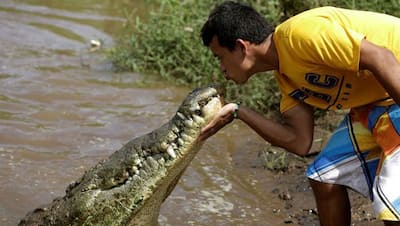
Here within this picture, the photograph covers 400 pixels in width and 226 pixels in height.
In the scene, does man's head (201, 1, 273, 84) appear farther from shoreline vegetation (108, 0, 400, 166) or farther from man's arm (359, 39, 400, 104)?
shoreline vegetation (108, 0, 400, 166)

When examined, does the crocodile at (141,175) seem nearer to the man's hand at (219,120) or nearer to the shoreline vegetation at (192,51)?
the man's hand at (219,120)

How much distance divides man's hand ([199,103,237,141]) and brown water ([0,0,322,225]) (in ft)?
4.33

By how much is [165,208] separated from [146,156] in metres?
1.35

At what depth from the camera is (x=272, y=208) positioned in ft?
15.6

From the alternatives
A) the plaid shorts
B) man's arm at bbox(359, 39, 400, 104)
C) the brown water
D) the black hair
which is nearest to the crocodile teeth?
the black hair

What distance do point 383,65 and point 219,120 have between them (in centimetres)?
73

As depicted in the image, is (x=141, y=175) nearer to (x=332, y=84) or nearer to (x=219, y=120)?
(x=219, y=120)

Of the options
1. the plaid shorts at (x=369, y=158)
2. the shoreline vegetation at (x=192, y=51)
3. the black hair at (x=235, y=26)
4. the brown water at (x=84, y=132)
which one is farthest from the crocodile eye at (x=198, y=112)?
the shoreline vegetation at (x=192, y=51)

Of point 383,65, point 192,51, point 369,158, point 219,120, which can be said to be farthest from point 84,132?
point 383,65

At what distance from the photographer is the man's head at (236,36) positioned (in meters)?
3.42

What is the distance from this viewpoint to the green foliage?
20.0 feet

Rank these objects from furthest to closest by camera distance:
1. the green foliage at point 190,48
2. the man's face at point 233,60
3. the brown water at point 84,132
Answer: the green foliage at point 190,48
the brown water at point 84,132
the man's face at point 233,60

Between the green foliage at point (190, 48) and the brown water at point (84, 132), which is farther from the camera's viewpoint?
the green foliage at point (190, 48)

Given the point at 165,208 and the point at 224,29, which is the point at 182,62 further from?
the point at 224,29
